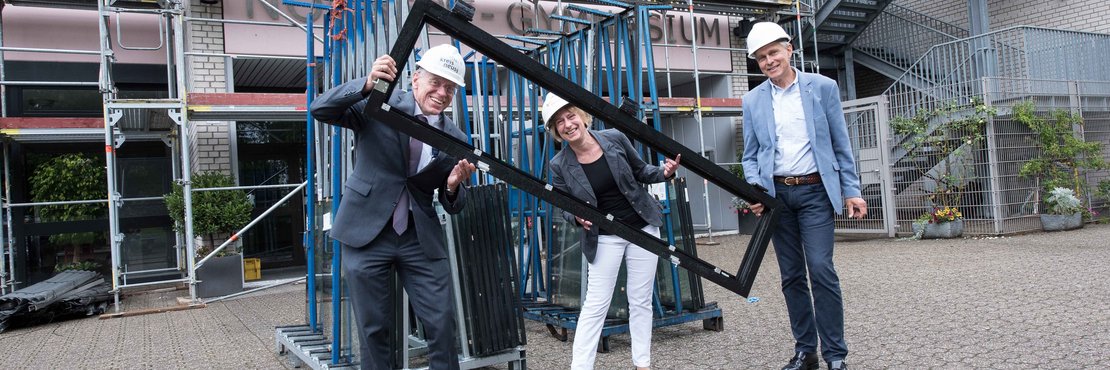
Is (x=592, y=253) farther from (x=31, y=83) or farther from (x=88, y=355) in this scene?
(x=31, y=83)

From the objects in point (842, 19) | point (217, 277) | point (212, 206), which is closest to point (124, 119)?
point (212, 206)

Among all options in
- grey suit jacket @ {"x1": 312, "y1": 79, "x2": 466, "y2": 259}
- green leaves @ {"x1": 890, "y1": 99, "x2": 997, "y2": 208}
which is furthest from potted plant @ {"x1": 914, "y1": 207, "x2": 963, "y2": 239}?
grey suit jacket @ {"x1": 312, "y1": 79, "x2": 466, "y2": 259}

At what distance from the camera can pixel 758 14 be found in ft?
46.3

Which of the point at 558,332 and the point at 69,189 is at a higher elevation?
the point at 69,189

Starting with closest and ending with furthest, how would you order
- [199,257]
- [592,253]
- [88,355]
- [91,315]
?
[592,253] < [88,355] < [91,315] < [199,257]

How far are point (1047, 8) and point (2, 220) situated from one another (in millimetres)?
17395

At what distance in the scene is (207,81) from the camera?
1007 centimetres

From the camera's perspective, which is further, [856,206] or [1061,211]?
[1061,211]

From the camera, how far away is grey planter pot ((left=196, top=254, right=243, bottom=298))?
28.8 feet

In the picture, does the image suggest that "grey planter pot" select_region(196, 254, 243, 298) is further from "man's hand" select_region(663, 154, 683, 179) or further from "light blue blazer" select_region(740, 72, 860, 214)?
"light blue blazer" select_region(740, 72, 860, 214)

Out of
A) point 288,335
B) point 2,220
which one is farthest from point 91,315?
point 288,335

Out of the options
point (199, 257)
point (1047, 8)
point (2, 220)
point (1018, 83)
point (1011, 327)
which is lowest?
point (1011, 327)

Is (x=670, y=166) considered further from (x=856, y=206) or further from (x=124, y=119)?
(x=124, y=119)

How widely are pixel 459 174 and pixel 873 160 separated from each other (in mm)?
10281
